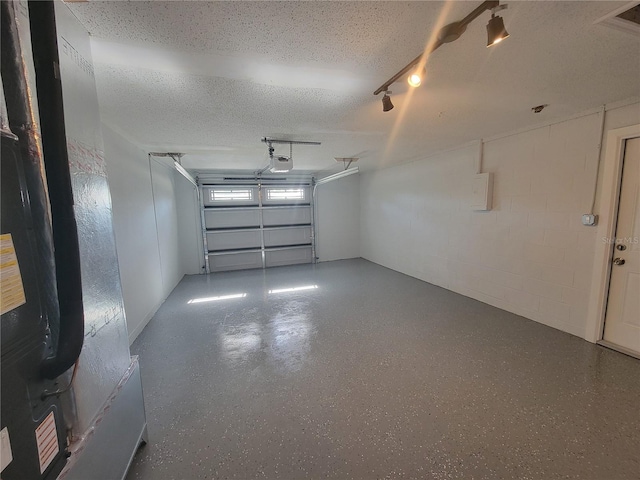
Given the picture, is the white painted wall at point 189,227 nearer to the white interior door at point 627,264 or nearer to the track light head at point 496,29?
the track light head at point 496,29

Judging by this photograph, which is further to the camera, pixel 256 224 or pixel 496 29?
pixel 256 224

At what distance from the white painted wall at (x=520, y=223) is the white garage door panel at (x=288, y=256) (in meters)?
2.73

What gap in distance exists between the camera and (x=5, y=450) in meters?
0.65

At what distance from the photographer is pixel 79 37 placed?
1.13 m

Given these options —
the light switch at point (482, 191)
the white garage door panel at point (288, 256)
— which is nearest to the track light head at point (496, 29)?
the light switch at point (482, 191)

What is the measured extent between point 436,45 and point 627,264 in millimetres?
2636

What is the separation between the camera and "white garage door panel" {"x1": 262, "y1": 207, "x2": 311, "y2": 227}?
19.9 feet

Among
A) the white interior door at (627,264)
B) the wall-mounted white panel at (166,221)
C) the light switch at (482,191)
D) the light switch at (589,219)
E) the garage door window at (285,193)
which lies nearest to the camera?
the white interior door at (627,264)

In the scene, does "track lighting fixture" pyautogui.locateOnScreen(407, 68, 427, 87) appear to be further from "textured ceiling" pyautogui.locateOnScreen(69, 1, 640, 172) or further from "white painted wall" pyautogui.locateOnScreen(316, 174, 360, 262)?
"white painted wall" pyautogui.locateOnScreen(316, 174, 360, 262)

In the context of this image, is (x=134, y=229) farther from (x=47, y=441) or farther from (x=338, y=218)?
(x=338, y=218)

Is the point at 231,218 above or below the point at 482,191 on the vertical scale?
below

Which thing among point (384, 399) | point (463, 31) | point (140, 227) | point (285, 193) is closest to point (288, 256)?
point (285, 193)

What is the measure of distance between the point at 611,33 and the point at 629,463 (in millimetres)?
2243

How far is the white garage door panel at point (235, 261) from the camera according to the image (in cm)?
577
